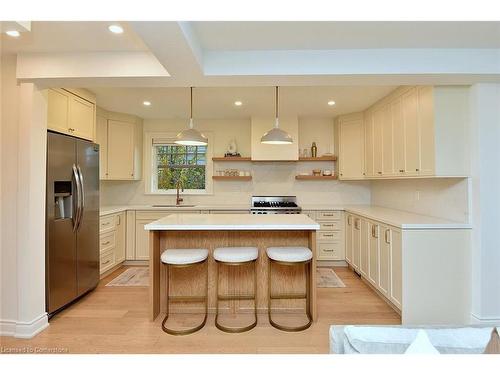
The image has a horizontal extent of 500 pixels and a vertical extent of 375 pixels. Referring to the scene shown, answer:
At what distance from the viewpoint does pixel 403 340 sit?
3.09 feet

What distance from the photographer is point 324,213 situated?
14.2 feet

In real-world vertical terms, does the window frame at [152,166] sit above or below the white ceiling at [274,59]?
below

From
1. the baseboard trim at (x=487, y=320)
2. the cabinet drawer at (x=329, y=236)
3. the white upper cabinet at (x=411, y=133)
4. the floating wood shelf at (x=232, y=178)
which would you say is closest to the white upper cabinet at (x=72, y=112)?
the floating wood shelf at (x=232, y=178)

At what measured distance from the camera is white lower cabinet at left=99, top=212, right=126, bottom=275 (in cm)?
373

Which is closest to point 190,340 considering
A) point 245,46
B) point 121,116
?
point 245,46

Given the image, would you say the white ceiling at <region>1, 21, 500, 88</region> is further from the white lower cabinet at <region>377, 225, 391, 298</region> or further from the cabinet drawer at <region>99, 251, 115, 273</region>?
the cabinet drawer at <region>99, 251, 115, 273</region>

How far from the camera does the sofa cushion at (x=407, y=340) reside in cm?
92

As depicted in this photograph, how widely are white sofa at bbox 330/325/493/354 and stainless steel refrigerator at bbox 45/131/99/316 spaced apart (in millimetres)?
2736

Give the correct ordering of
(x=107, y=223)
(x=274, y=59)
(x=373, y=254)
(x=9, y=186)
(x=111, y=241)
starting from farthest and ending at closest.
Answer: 1. (x=111, y=241)
2. (x=107, y=223)
3. (x=373, y=254)
4. (x=9, y=186)
5. (x=274, y=59)

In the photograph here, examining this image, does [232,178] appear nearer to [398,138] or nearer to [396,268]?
[398,138]

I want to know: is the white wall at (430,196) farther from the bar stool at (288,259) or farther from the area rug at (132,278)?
the area rug at (132,278)

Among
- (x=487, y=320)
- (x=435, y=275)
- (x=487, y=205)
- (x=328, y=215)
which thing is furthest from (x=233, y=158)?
(x=487, y=320)

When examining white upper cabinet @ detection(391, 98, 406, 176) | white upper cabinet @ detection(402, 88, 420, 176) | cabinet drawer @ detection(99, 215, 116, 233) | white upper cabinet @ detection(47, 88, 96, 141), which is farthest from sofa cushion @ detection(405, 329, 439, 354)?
cabinet drawer @ detection(99, 215, 116, 233)

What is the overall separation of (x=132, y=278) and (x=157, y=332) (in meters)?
1.58
